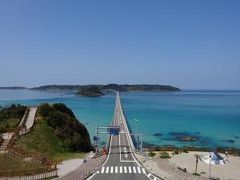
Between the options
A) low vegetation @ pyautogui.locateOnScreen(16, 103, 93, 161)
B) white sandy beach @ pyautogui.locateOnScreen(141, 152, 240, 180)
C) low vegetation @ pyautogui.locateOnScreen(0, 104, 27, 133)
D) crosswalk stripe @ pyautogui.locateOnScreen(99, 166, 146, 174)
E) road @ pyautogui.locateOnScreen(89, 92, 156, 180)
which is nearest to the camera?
road @ pyautogui.locateOnScreen(89, 92, 156, 180)

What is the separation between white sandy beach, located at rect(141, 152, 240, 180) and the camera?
42812 mm

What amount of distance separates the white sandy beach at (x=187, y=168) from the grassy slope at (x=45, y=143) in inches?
555

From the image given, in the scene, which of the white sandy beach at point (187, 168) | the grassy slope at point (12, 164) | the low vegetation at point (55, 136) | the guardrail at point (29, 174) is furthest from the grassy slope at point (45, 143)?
the white sandy beach at point (187, 168)

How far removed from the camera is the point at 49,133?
70.6 meters

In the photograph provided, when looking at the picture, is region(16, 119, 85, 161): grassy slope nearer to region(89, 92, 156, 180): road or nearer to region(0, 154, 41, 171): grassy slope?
region(89, 92, 156, 180): road

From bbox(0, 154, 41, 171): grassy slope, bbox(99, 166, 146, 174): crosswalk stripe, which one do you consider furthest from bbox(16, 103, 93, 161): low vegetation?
bbox(99, 166, 146, 174): crosswalk stripe

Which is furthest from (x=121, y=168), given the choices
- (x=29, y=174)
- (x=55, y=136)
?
(x=55, y=136)

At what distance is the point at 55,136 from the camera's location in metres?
70.8

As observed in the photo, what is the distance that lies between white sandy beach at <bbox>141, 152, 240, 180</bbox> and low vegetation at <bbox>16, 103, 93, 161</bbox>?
1436 cm

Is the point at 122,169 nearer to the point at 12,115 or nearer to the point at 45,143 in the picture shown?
the point at 45,143

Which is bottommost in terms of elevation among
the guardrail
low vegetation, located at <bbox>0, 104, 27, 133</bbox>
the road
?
the road

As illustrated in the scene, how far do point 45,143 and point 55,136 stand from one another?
642 cm

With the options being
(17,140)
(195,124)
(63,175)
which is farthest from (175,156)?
(195,124)

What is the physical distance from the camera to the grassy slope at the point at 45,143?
193ft
